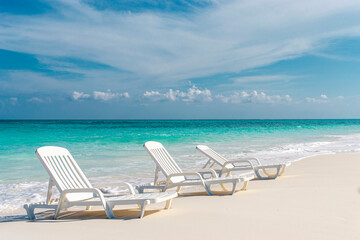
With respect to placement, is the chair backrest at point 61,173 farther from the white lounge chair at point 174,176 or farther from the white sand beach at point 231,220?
the white lounge chair at point 174,176

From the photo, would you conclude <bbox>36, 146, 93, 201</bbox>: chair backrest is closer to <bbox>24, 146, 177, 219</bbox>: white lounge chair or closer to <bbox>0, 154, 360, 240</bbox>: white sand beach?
<bbox>24, 146, 177, 219</bbox>: white lounge chair

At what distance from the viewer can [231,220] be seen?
14.7ft

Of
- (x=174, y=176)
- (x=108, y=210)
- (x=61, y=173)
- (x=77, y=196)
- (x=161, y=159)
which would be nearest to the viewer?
(x=108, y=210)

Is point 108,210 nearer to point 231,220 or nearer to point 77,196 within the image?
point 77,196

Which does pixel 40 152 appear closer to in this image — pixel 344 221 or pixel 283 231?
pixel 283 231

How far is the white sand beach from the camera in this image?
3.96m

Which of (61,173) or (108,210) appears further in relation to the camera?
(61,173)

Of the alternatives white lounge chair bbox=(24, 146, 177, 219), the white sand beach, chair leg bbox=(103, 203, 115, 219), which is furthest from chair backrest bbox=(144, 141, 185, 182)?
chair leg bbox=(103, 203, 115, 219)

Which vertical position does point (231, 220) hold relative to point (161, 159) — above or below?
below

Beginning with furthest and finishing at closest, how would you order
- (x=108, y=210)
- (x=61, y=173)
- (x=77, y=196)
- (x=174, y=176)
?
(x=174, y=176)
(x=61, y=173)
(x=77, y=196)
(x=108, y=210)

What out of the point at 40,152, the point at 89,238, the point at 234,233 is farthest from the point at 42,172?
the point at 234,233

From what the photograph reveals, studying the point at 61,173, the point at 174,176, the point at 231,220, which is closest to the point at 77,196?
the point at 61,173

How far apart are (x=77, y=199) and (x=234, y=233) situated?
234 cm

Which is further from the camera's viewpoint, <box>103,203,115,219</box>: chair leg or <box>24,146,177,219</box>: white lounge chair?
<box>103,203,115,219</box>: chair leg
